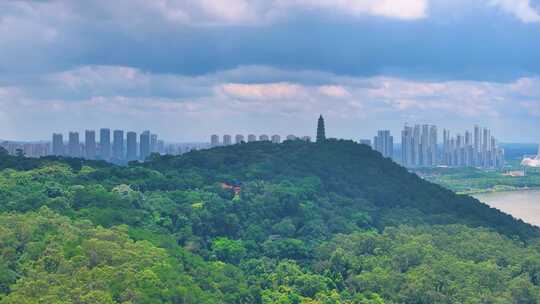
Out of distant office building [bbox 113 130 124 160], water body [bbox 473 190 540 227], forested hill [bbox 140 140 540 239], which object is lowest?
water body [bbox 473 190 540 227]

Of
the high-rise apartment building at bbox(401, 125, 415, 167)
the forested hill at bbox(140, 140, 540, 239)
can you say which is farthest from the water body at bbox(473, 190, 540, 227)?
the high-rise apartment building at bbox(401, 125, 415, 167)

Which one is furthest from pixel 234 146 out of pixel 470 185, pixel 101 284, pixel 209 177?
pixel 470 185

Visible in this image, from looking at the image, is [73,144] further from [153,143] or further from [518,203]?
[518,203]

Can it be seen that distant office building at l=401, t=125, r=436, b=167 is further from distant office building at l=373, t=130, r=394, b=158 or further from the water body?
the water body

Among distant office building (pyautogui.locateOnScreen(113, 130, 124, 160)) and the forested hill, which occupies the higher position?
distant office building (pyautogui.locateOnScreen(113, 130, 124, 160))

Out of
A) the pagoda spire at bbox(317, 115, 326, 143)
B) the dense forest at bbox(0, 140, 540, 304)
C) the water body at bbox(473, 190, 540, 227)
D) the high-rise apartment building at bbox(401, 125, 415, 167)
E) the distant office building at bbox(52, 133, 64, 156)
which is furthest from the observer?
the high-rise apartment building at bbox(401, 125, 415, 167)

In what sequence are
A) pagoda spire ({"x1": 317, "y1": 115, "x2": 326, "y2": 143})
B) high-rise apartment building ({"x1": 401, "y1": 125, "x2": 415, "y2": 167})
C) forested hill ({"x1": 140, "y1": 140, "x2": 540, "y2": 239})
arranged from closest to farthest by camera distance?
forested hill ({"x1": 140, "y1": 140, "x2": 540, "y2": 239}) < pagoda spire ({"x1": 317, "y1": 115, "x2": 326, "y2": 143}) < high-rise apartment building ({"x1": 401, "y1": 125, "x2": 415, "y2": 167})

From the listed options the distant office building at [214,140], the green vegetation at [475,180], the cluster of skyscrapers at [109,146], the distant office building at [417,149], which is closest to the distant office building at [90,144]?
the cluster of skyscrapers at [109,146]

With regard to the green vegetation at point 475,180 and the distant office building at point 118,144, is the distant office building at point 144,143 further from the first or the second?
the green vegetation at point 475,180

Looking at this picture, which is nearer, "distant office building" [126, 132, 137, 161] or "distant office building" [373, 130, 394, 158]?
Result: "distant office building" [126, 132, 137, 161]
